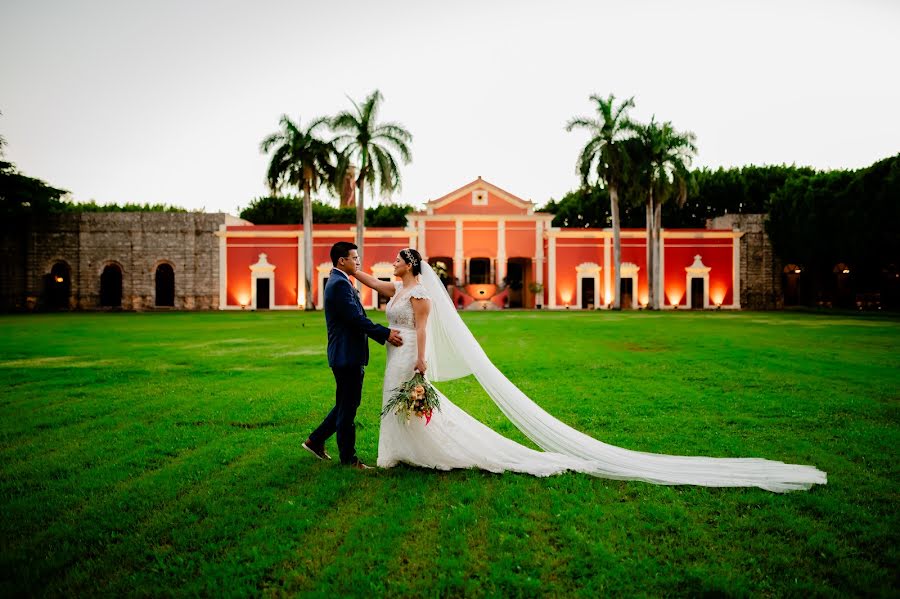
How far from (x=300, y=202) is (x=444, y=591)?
215 feet

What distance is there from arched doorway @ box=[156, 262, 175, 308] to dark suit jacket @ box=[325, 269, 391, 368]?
40619 millimetres

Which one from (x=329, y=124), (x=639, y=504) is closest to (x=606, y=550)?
(x=639, y=504)

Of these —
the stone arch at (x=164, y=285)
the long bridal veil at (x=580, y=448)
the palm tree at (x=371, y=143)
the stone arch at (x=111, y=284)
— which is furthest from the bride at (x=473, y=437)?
the stone arch at (x=111, y=284)

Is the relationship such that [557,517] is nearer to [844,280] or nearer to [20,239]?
[844,280]

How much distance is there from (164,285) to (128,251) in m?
3.59

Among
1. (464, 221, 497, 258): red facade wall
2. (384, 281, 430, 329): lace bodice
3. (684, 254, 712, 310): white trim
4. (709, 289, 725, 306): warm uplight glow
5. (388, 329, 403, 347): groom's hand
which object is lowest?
(388, 329, 403, 347): groom's hand

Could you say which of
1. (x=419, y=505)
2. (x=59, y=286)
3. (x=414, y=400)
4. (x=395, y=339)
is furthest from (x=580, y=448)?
(x=59, y=286)

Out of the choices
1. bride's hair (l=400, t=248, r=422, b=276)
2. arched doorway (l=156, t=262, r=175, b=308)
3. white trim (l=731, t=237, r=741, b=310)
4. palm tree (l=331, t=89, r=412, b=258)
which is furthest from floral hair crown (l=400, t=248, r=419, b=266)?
white trim (l=731, t=237, r=741, b=310)

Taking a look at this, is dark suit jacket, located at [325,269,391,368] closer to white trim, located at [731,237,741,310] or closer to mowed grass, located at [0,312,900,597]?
mowed grass, located at [0,312,900,597]

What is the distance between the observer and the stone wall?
39438 millimetres

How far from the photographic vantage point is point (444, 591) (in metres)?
2.71

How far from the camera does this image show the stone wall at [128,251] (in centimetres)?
3944

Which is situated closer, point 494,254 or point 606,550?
point 606,550

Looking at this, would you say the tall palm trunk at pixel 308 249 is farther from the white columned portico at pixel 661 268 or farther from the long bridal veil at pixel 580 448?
the long bridal veil at pixel 580 448
